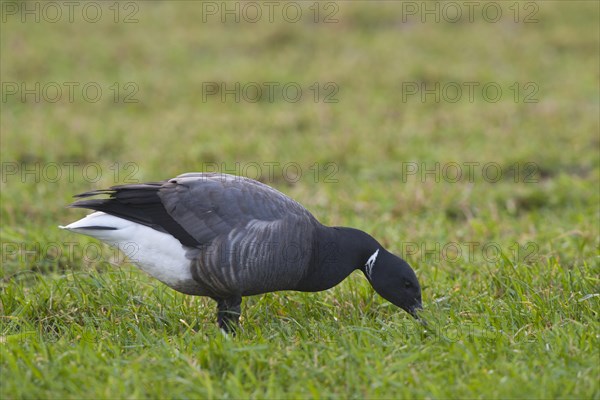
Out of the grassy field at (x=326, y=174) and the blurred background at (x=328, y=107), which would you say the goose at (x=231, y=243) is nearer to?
the grassy field at (x=326, y=174)

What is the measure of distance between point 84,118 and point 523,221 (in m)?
5.85

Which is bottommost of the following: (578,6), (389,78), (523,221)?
(523,221)

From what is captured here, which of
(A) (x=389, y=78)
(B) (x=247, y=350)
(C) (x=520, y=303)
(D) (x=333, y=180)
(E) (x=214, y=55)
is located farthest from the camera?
(E) (x=214, y=55)

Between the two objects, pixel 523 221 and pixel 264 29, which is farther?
pixel 264 29

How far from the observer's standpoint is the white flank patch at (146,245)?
434cm

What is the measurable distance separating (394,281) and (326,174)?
382cm

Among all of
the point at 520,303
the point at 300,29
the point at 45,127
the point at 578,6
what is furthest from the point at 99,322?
the point at 578,6

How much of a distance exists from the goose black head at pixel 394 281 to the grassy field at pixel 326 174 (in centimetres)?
14

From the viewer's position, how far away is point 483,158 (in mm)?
8391

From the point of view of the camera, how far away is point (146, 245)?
441 cm

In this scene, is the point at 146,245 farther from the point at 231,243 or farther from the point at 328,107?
the point at 328,107

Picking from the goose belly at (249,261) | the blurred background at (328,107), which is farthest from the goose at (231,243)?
the blurred background at (328,107)

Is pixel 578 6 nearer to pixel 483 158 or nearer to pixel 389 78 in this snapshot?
pixel 389 78

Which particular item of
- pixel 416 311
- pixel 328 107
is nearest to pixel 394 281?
pixel 416 311
